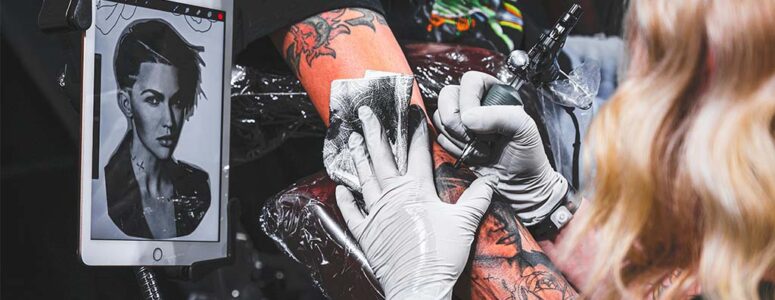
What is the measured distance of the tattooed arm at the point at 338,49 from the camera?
1.29 m

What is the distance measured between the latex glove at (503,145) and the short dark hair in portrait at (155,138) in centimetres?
38

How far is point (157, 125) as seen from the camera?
1.34 metres

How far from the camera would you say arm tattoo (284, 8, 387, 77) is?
4.29ft

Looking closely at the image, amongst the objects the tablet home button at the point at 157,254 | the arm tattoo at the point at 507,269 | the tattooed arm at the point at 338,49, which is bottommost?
the tablet home button at the point at 157,254

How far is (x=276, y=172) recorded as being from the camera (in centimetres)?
170

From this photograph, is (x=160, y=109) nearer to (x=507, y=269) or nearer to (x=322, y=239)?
(x=322, y=239)

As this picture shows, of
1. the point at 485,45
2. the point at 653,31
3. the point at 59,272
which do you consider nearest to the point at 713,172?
the point at 653,31

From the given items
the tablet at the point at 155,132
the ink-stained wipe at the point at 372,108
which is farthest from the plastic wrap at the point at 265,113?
the ink-stained wipe at the point at 372,108

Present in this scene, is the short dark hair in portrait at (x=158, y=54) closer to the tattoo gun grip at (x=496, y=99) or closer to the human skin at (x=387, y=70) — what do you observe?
the human skin at (x=387, y=70)

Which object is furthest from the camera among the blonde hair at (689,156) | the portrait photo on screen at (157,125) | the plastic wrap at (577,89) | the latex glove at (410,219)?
the plastic wrap at (577,89)

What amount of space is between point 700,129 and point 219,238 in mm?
787

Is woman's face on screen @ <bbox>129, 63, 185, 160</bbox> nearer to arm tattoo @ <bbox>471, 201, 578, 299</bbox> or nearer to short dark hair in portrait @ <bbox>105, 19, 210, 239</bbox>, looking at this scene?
short dark hair in portrait @ <bbox>105, 19, 210, 239</bbox>

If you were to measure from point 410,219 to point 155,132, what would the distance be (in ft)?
1.40

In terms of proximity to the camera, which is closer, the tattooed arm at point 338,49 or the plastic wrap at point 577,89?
the tattooed arm at point 338,49
